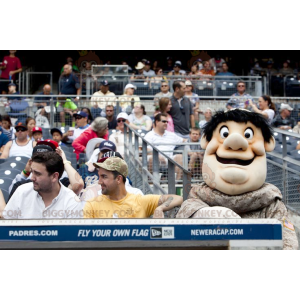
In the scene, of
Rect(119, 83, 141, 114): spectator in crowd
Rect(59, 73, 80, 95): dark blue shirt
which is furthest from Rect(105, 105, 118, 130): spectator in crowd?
Rect(59, 73, 80, 95): dark blue shirt

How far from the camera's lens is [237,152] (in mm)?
4801

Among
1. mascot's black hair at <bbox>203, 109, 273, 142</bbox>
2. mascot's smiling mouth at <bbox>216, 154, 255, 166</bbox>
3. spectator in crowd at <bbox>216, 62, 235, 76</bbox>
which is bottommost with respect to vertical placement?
mascot's smiling mouth at <bbox>216, 154, 255, 166</bbox>

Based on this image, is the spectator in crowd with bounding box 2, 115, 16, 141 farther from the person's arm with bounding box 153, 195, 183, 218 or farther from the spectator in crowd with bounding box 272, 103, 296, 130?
the person's arm with bounding box 153, 195, 183, 218

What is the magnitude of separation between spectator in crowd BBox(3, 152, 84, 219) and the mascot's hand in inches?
35.1

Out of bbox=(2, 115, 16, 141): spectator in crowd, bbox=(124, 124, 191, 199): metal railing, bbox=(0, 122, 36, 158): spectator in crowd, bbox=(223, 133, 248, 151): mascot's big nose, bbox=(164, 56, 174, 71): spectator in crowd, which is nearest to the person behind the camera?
bbox=(223, 133, 248, 151): mascot's big nose

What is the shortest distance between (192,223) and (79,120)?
21.5 ft

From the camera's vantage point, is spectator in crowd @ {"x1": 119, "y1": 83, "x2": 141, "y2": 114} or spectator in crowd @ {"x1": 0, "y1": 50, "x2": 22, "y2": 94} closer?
spectator in crowd @ {"x1": 119, "y1": 83, "x2": 141, "y2": 114}

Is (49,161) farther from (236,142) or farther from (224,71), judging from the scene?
(224,71)

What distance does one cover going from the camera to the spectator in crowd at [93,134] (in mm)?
8406

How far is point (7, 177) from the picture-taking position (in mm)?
7355

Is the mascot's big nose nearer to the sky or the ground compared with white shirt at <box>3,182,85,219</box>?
nearer to the sky

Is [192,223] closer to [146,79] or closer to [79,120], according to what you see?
[79,120]

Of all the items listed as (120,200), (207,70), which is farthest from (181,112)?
(120,200)

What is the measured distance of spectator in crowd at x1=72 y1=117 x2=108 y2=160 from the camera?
841 cm
